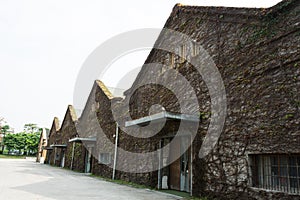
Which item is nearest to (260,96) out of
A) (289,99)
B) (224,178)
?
(289,99)

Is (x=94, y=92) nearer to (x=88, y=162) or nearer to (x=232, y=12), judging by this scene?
(x=88, y=162)

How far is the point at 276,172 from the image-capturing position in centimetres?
610

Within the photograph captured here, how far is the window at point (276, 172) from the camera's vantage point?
5.72 metres

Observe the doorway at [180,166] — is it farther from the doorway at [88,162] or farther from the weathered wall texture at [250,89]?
the doorway at [88,162]

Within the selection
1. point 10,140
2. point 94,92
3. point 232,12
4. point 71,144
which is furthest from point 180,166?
Result: point 10,140

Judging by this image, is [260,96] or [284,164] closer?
[284,164]

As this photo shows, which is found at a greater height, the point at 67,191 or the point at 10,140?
the point at 10,140

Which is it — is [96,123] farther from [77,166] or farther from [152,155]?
[152,155]

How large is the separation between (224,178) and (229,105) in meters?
2.06

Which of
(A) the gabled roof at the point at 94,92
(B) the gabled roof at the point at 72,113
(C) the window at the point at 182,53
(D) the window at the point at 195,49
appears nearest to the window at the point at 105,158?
(A) the gabled roof at the point at 94,92

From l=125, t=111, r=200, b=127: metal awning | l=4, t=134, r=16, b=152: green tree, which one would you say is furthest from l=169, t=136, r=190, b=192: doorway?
l=4, t=134, r=16, b=152: green tree

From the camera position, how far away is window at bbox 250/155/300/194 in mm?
5719

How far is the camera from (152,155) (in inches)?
423

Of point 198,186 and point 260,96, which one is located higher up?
point 260,96
